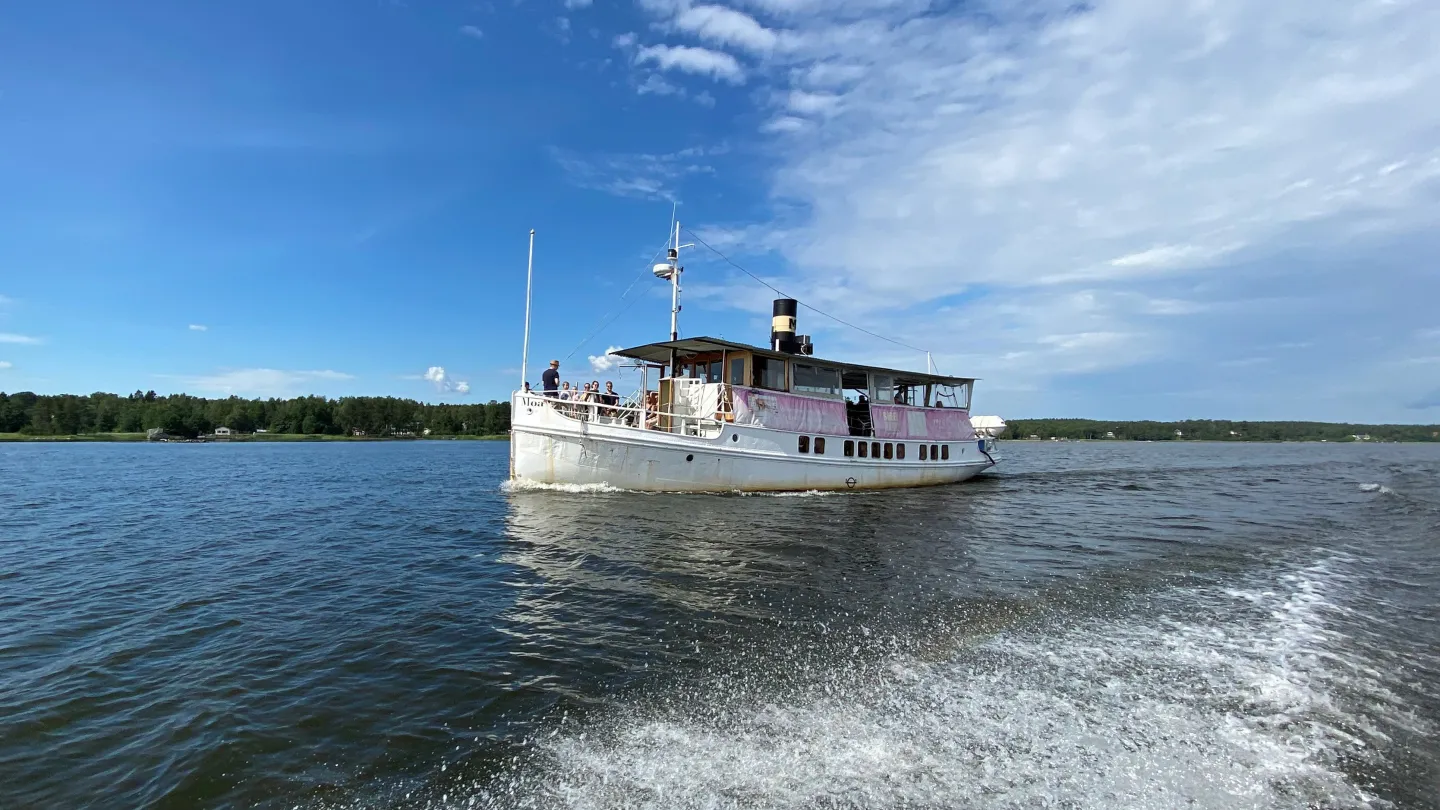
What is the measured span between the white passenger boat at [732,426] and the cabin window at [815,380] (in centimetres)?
4

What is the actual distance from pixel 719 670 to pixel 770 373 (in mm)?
17470

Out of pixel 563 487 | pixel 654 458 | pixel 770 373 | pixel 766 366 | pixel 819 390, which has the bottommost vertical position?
pixel 563 487

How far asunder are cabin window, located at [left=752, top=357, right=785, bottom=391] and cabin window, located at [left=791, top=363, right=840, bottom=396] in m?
0.62

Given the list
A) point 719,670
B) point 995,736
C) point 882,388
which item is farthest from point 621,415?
point 995,736

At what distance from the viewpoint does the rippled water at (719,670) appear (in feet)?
15.2

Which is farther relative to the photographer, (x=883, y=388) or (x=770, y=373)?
(x=883, y=388)

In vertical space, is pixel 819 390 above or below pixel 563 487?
above

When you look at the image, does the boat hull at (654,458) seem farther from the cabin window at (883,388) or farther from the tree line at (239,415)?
the tree line at (239,415)

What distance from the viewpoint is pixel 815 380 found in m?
25.0

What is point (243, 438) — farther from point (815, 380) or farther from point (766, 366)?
point (815, 380)

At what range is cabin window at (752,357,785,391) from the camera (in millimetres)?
23156

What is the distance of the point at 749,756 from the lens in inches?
191

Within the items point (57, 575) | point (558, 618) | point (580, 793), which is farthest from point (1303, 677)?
point (57, 575)

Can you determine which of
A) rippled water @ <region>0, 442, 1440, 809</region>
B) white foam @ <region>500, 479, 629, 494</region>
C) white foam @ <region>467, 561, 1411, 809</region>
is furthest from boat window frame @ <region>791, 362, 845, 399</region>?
white foam @ <region>467, 561, 1411, 809</region>
